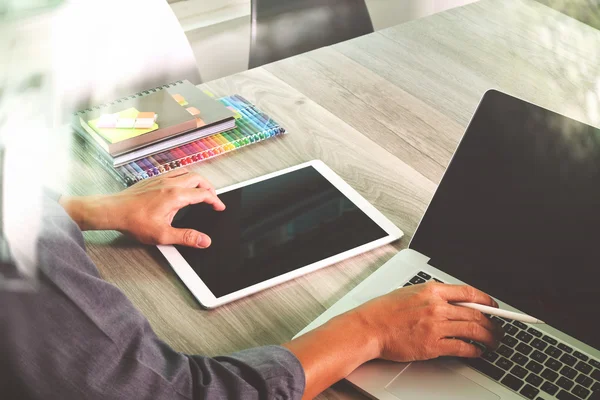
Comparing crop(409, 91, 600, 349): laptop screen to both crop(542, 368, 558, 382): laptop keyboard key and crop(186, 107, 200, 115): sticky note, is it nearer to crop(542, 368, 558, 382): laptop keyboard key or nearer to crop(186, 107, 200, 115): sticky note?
crop(542, 368, 558, 382): laptop keyboard key

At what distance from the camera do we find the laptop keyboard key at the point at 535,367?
3.02 ft

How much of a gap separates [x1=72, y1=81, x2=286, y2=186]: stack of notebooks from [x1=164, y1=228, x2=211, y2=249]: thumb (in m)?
0.19

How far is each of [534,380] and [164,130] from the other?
757mm

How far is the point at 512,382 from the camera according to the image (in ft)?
2.98

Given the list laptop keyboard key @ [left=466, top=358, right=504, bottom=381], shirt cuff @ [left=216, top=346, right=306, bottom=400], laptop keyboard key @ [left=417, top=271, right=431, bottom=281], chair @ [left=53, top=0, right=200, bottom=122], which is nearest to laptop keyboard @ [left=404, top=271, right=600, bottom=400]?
laptop keyboard key @ [left=466, top=358, right=504, bottom=381]

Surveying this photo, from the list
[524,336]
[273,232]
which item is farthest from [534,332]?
[273,232]

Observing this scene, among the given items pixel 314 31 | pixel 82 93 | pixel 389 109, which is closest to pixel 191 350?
pixel 389 109

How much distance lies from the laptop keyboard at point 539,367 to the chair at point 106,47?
3.85ft

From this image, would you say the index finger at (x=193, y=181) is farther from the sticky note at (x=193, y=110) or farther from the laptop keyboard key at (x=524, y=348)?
the laptop keyboard key at (x=524, y=348)

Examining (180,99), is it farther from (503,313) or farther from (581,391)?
(581,391)

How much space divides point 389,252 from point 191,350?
0.36 m

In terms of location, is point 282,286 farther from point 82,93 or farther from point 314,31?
point 314,31

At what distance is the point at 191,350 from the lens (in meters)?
0.97

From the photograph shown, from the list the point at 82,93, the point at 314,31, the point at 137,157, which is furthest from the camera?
the point at 314,31
